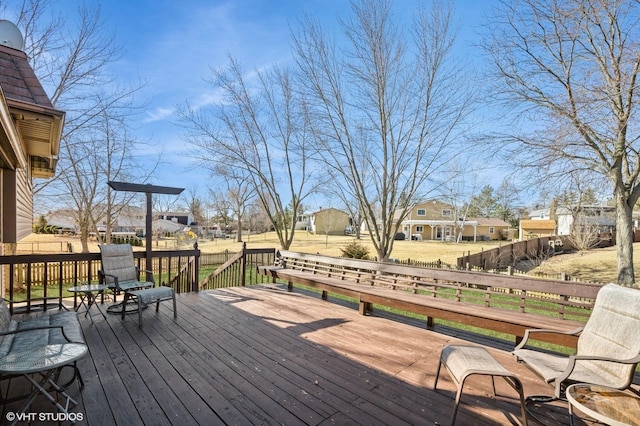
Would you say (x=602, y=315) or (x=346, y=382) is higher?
(x=602, y=315)

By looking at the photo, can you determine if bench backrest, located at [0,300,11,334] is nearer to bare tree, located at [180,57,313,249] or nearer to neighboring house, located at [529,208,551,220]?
bare tree, located at [180,57,313,249]

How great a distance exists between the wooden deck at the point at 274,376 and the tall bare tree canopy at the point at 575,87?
6100 mm

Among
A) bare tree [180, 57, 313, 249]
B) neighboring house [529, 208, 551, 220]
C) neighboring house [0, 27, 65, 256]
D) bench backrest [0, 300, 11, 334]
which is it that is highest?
bare tree [180, 57, 313, 249]

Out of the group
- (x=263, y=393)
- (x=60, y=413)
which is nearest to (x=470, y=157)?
(x=263, y=393)

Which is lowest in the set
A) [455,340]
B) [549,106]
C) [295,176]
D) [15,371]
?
[455,340]

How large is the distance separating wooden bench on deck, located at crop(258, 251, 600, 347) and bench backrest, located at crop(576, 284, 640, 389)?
0.27 m

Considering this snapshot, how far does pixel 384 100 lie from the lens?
711 centimetres

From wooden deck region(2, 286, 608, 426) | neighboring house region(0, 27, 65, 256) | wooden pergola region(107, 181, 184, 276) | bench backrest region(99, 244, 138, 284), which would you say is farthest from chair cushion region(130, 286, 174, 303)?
neighboring house region(0, 27, 65, 256)

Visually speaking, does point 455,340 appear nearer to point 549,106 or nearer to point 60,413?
point 60,413

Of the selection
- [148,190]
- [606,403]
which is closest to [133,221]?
[148,190]

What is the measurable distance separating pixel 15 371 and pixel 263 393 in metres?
1.62

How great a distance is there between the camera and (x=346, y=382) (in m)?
2.65

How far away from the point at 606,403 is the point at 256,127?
8.48m

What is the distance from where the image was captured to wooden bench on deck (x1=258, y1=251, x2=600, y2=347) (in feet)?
10.5
